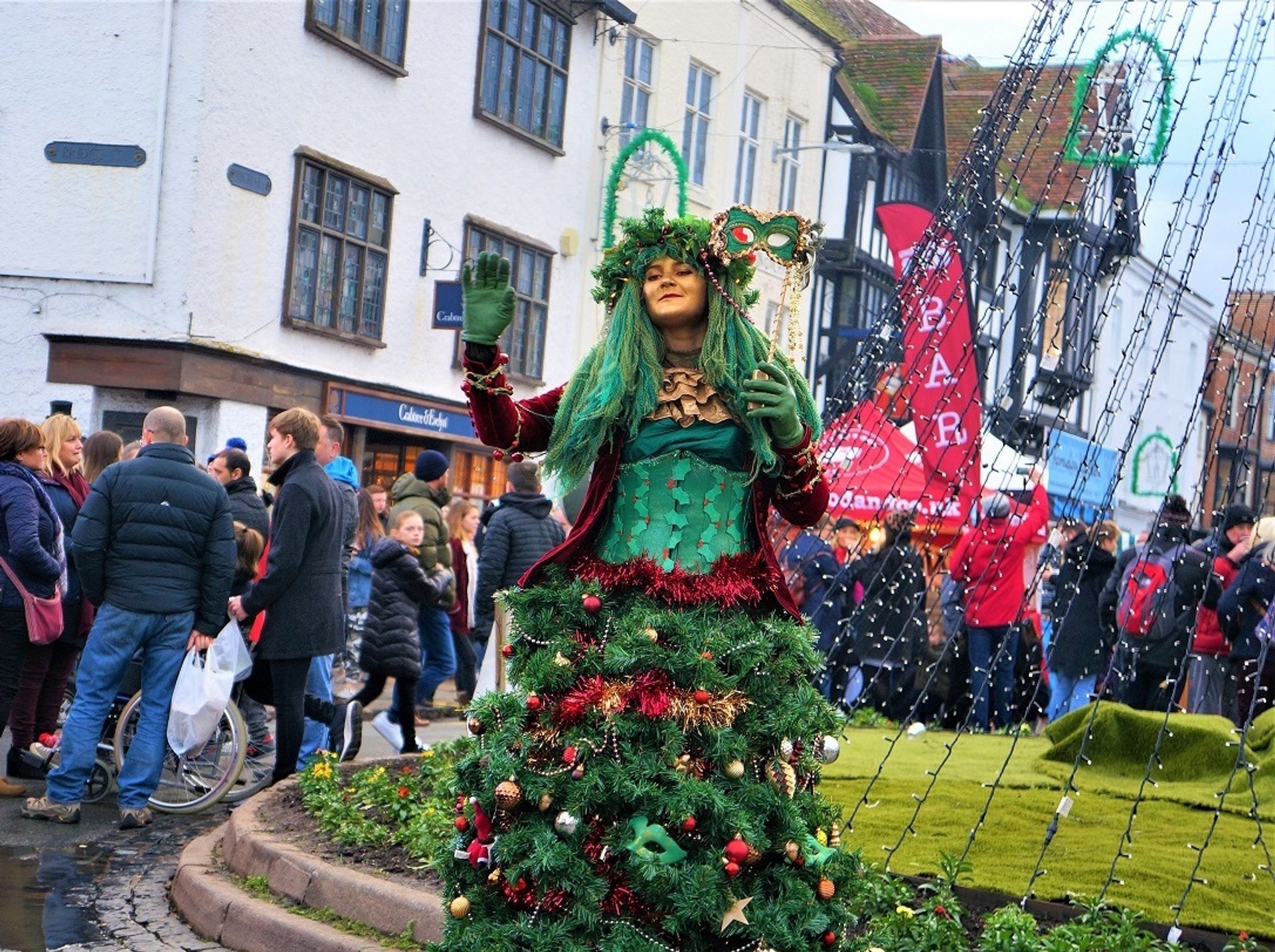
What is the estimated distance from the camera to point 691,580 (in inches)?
164

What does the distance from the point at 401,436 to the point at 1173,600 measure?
10.7 metres

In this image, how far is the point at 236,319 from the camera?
51.5 feet

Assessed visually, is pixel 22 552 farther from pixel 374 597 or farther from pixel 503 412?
pixel 503 412

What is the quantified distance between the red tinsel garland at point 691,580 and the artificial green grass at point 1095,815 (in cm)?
170

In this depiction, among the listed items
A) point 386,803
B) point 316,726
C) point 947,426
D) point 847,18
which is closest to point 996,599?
point 947,426

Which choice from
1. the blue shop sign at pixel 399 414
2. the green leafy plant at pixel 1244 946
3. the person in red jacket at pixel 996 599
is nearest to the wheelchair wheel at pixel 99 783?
the green leafy plant at pixel 1244 946

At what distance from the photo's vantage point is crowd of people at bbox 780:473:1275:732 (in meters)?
9.70

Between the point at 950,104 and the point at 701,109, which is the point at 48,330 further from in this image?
the point at 950,104

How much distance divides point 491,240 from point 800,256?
1618cm

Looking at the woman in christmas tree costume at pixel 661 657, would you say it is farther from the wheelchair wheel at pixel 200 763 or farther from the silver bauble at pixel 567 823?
the wheelchair wheel at pixel 200 763

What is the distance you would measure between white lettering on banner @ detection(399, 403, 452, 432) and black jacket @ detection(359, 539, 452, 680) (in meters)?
9.21

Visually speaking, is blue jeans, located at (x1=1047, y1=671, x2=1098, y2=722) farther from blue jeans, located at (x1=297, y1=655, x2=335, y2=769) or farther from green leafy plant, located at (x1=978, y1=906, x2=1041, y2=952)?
green leafy plant, located at (x1=978, y1=906, x2=1041, y2=952)

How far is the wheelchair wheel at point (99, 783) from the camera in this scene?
25.6ft

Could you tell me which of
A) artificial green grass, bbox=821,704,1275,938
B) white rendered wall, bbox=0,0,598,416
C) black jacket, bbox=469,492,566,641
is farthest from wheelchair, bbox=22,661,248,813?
white rendered wall, bbox=0,0,598,416
